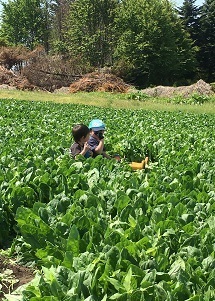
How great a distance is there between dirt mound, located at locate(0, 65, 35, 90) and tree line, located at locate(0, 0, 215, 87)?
7.82m

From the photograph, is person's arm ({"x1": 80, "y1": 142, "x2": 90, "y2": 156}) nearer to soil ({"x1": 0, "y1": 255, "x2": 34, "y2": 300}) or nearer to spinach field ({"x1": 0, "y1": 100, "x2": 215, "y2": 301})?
spinach field ({"x1": 0, "y1": 100, "x2": 215, "y2": 301})

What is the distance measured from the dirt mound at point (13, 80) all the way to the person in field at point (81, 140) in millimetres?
36139

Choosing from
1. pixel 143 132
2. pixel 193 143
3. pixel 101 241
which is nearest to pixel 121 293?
pixel 101 241

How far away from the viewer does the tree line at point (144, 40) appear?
5269 centimetres

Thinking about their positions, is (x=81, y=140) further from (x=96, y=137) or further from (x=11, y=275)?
(x=11, y=275)

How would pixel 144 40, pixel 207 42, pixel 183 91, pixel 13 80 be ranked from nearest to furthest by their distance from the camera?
pixel 183 91, pixel 13 80, pixel 144 40, pixel 207 42

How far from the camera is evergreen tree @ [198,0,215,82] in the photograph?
58.9 meters

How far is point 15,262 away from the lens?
4.34 metres

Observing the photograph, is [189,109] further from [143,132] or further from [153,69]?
[153,69]

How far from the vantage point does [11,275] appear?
4.04 meters

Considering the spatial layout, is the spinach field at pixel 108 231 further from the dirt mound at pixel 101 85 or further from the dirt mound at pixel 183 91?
the dirt mound at pixel 101 85

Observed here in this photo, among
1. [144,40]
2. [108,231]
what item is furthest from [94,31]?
[108,231]

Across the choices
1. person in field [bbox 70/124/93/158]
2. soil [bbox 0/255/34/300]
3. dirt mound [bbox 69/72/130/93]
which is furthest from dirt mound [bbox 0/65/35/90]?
soil [bbox 0/255/34/300]

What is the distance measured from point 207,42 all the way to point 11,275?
60.3 m
